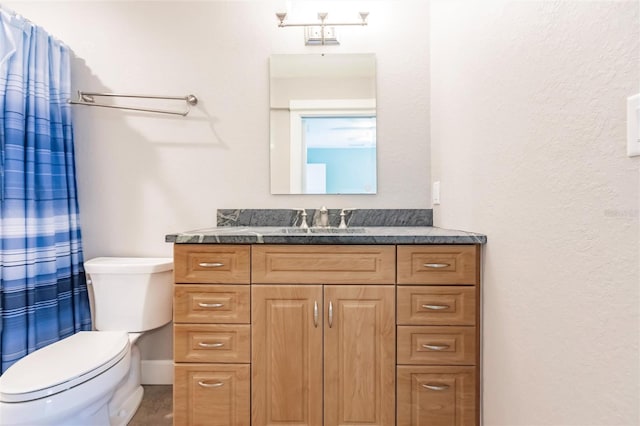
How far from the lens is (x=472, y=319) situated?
121cm

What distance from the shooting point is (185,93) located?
1792 mm

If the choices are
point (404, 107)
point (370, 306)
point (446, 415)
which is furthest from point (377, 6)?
point (446, 415)

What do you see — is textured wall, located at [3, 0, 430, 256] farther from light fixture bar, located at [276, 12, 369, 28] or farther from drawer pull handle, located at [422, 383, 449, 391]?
drawer pull handle, located at [422, 383, 449, 391]

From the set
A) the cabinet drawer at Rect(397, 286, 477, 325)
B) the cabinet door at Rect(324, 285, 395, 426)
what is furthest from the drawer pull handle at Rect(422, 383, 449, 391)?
the cabinet drawer at Rect(397, 286, 477, 325)

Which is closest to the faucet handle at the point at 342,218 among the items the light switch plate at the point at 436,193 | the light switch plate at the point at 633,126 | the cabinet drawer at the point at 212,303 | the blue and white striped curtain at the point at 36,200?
the light switch plate at the point at 436,193

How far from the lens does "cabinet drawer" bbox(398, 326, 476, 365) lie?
1.21 meters

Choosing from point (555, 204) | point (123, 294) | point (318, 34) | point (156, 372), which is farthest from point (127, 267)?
point (555, 204)

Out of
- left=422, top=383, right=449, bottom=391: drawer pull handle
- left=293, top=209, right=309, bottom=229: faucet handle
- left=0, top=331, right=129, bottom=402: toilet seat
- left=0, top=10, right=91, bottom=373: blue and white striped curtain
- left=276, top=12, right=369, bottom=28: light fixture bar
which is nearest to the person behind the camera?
left=0, top=331, right=129, bottom=402: toilet seat

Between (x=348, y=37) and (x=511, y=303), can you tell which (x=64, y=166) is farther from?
(x=511, y=303)

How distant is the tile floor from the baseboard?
0.03 metres

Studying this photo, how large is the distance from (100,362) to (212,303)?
0.47 metres

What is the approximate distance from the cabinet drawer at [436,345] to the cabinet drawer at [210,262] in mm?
707

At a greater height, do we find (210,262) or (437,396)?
(210,262)

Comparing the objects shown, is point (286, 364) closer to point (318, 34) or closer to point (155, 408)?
point (155, 408)
